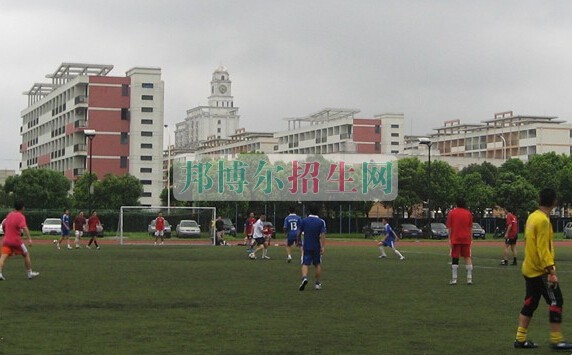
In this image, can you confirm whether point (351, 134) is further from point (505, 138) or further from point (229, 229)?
point (229, 229)

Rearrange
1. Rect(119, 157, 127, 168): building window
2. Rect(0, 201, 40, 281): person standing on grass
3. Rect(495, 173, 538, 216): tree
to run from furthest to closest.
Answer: Rect(119, 157, 127, 168): building window → Rect(495, 173, 538, 216): tree → Rect(0, 201, 40, 281): person standing on grass

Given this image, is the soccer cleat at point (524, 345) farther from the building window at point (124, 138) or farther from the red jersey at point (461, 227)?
the building window at point (124, 138)

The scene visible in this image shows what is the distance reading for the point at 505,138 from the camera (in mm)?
170625

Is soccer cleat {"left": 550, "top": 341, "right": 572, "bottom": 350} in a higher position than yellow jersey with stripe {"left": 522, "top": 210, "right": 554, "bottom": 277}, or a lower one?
lower

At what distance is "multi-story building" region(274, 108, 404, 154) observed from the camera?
171 meters

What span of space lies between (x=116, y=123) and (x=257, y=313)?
120194 mm

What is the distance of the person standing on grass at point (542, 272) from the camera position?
1155 cm

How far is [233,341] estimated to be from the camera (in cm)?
1207

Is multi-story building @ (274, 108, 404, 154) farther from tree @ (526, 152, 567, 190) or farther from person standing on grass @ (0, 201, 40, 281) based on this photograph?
person standing on grass @ (0, 201, 40, 281)

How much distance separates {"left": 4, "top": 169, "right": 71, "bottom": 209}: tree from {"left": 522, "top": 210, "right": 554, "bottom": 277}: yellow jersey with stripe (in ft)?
329

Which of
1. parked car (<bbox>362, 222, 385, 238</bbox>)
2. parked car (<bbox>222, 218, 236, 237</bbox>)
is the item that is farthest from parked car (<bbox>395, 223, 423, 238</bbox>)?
parked car (<bbox>222, 218, 236, 237</bbox>)

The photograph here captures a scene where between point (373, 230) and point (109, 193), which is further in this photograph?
point (109, 193)

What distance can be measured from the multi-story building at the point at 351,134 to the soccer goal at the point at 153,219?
9780 cm

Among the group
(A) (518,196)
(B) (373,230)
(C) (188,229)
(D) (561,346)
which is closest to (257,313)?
(D) (561,346)
